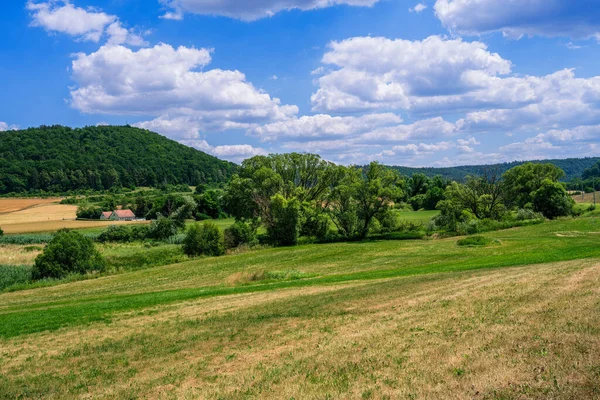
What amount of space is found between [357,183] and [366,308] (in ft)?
152

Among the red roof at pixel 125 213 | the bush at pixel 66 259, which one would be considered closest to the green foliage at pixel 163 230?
the bush at pixel 66 259

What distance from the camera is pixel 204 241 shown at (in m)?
57.1

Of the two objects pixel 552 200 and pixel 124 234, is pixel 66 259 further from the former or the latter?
pixel 552 200

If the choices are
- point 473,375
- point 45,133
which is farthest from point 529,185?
point 45,133

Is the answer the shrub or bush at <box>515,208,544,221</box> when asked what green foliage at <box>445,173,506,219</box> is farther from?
the shrub

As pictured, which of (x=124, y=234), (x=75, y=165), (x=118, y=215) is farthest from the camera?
(x=75, y=165)

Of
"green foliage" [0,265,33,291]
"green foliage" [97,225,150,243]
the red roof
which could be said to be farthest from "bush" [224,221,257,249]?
the red roof

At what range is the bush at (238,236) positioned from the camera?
205 feet

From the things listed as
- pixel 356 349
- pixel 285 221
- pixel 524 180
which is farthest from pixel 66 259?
pixel 524 180

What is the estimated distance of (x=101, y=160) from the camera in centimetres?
18075

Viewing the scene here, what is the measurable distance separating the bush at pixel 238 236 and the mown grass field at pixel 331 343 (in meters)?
36.7

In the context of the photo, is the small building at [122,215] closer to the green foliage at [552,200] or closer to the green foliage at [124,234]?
the green foliage at [124,234]

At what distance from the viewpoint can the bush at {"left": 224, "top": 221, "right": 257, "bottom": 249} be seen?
2454 inches

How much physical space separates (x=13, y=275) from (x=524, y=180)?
76374 millimetres
